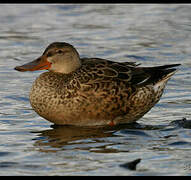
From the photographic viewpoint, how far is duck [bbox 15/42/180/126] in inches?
329

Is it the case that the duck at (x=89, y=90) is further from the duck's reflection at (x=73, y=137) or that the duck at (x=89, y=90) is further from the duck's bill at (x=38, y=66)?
the duck's reflection at (x=73, y=137)

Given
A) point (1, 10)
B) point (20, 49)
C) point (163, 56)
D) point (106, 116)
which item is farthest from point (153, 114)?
point (1, 10)

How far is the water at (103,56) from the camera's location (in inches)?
263

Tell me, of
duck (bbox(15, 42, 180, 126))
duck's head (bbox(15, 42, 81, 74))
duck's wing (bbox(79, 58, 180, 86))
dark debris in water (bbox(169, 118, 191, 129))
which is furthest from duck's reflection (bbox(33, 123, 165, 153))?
duck's head (bbox(15, 42, 81, 74))

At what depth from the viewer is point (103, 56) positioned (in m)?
13.0

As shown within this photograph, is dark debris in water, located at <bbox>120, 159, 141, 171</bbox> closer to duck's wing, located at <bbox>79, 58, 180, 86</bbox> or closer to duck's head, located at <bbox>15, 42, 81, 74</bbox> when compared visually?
duck's wing, located at <bbox>79, 58, 180, 86</bbox>

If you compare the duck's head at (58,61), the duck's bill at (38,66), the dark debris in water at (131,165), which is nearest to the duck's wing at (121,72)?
the duck's head at (58,61)

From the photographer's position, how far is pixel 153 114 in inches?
364

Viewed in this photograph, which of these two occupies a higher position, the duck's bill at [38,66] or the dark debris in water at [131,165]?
the duck's bill at [38,66]

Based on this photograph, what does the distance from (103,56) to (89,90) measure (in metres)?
4.68

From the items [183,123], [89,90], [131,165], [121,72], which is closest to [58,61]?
[89,90]

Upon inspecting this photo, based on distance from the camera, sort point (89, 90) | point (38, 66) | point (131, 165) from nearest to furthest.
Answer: point (131, 165)
point (89, 90)
point (38, 66)

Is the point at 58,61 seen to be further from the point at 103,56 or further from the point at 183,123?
the point at 103,56

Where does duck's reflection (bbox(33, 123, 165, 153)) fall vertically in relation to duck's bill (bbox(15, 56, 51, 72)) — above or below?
below
